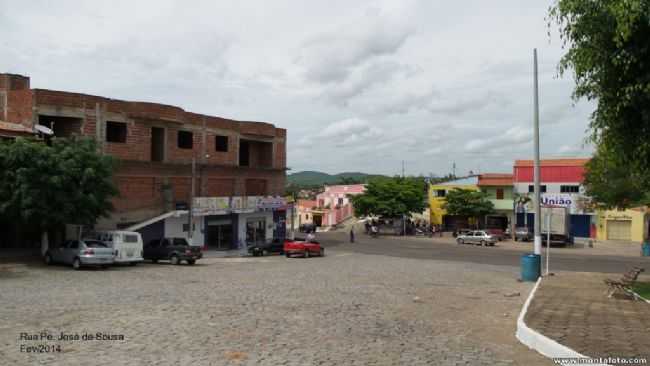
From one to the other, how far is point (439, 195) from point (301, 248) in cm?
3806

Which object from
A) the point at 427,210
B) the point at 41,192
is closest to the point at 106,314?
the point at 41,192

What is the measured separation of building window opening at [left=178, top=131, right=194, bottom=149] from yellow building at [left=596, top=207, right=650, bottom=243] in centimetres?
4136

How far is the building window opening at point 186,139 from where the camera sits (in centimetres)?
4228

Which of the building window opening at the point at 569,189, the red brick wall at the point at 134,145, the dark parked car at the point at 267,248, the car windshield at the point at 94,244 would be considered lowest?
the dark parked car at the point at 267,248

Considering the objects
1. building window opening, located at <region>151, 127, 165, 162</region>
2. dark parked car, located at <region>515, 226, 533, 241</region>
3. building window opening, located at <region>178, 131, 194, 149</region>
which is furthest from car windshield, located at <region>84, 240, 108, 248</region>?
dark parked car, located at <region>515, 226, 533, 241</region>

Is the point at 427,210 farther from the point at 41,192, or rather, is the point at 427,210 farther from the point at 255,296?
the point at 255,296

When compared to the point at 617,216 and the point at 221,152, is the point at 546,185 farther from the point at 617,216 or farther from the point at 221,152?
the point at 221,152

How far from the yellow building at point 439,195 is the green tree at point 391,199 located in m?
3.78

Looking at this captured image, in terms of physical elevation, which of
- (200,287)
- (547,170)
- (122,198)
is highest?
(547,170)

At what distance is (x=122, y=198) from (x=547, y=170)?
46.4 metres

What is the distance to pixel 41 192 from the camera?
24922 mm

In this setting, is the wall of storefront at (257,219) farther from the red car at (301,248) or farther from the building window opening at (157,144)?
the building window opening at (157,144)

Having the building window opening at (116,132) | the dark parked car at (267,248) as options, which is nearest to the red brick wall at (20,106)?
the building window opening at (116,132)

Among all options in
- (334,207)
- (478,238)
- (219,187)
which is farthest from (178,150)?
(334,207)
